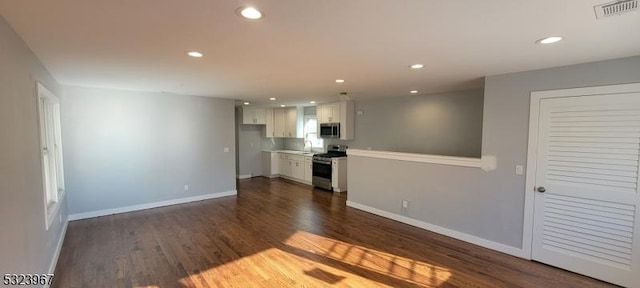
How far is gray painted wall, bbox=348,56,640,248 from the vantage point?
2.88 metres

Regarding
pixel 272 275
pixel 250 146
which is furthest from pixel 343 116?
pixel 272 275

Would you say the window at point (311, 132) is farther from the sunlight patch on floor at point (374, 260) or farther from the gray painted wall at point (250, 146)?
the sunlight patch on floor at point (374, 260)

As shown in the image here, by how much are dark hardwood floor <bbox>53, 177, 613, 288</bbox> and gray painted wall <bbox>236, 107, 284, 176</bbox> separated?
3.62 m

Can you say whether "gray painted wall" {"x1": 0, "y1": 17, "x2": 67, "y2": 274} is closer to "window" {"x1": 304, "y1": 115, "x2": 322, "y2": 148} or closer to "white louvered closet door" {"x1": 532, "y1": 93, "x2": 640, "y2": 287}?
"white louvered closet door" {"x1": 532, "y1": 93, "x2": 640, "y2": 287}

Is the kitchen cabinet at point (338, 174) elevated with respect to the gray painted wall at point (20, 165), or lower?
lower

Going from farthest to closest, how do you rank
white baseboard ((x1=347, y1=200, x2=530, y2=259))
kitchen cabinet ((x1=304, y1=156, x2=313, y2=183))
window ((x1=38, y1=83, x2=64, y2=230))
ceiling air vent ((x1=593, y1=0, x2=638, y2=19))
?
kitchen cabinet ((x1=304, y1=156, x2=313, y2=183))
white baseboard ((x1=347, y1=200, x2=530, y2=259))
window ((x1=38, y1=83, x2=64, y2=230))
ceiling air vent ((x1=593, y1=0, x2=638, y2=19))

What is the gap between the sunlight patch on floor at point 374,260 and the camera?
2879 millimetres

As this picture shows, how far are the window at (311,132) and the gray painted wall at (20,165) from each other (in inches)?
244

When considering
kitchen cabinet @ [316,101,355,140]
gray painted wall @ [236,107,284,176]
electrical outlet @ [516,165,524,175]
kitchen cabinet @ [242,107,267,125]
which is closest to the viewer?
electrical outlet @ [516,165,524,175]

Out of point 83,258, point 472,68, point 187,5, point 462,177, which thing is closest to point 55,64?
point 83,258

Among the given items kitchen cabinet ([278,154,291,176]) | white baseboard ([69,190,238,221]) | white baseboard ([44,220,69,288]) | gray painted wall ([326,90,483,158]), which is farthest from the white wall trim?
white baseboard ([44,220,69,288])

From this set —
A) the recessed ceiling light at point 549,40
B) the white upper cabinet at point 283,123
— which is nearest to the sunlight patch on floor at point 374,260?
the recessed ceiling light at point 549,40

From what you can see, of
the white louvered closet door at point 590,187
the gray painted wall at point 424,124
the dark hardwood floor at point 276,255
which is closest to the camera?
the white louvered closet door at point 590,187

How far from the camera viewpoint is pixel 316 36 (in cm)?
206
